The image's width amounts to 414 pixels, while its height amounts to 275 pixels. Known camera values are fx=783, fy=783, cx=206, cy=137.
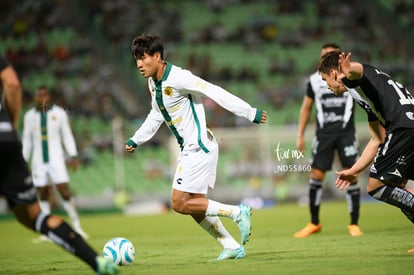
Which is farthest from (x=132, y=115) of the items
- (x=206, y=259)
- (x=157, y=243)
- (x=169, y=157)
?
(x=206, y=259)

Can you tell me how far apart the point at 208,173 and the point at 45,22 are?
21441 millimetres

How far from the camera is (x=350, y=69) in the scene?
7438 millimetres

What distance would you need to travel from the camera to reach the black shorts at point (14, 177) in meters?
6.37

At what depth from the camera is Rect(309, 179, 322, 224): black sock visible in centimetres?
1187

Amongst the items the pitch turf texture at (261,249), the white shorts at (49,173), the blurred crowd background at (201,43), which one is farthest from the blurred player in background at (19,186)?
the blurred crowd background at (201,43)

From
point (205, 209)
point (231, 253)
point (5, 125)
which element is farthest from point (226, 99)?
→ point (5, 125)

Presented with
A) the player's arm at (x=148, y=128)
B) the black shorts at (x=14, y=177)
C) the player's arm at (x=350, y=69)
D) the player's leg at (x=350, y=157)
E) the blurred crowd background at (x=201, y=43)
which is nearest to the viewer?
the black shorts at (x=14, y=177)

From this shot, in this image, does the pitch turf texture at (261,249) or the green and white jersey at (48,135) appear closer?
the pitch turf texture at (261,249)

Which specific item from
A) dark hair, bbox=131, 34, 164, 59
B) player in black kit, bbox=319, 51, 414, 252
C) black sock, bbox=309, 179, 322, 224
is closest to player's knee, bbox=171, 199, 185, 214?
dark hair, bbox=131, 34, 164, 59

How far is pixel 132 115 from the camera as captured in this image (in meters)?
25.6

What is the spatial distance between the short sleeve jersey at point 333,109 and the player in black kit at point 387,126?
3.88 m

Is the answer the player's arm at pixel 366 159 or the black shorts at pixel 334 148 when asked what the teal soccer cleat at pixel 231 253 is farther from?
the black shorts at pixel 334 148

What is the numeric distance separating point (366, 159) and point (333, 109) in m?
3.91

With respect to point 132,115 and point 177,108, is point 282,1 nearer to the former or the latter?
point 132,115
